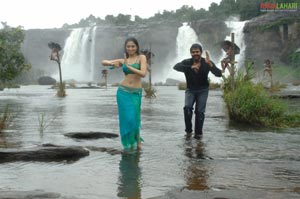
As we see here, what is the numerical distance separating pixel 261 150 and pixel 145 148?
1.47 meters

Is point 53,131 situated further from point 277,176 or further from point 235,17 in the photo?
point 235,17

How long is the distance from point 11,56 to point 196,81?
1180 centimetres

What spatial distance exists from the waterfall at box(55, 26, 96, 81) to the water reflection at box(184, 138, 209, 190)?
6329 cm

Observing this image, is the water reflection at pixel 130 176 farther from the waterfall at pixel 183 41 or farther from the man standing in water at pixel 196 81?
the waterfall at pixel 183 41

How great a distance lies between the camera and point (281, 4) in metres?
62.8

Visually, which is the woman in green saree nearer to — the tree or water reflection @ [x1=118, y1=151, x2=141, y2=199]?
water reflection @ [x1=118, y1=151, x2=141, y2=199]

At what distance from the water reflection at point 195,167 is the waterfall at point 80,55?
63287 millimetres

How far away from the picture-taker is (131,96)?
579cm

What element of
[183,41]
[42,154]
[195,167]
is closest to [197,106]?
[195,167]

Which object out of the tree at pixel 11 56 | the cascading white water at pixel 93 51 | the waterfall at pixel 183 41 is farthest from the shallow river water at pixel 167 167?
the cascading white water at pixel 93 51

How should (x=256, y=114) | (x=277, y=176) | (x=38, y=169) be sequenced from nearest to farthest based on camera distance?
(x=277, y=176) → (x=38, y=169) → (x=256, y=114)

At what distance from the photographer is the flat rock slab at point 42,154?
16.0 feet

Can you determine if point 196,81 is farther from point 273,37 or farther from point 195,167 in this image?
point 273,37

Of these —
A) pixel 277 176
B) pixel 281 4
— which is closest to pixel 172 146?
pixel 277 176
